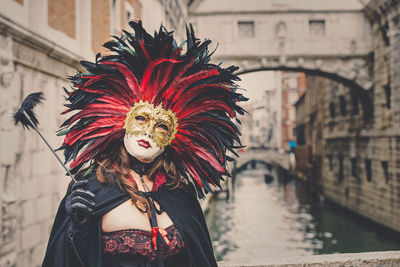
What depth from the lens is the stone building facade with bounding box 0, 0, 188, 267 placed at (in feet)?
15.1

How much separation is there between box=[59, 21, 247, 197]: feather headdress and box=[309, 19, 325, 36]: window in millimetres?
14657

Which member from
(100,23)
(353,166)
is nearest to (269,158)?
(353,166)

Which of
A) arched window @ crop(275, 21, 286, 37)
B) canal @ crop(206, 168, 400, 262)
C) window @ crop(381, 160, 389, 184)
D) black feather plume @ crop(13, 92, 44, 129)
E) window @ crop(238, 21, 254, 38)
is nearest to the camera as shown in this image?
black feather plume @ crop(13, 92, 44, 129)

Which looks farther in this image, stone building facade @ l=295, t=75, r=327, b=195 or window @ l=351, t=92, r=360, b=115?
stone building facade @ l=295, t=75, r=327, b=195

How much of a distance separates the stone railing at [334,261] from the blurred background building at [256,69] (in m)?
1.29

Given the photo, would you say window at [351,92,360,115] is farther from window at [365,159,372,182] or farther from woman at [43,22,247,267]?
woman at [43,22,247,267]

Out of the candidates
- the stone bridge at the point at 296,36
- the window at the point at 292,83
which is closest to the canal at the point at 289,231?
the stone bridge at the point at 296,36

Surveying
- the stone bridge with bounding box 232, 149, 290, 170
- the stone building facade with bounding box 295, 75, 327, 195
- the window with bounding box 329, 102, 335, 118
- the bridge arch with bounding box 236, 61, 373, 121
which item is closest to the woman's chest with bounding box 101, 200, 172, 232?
the bridge arch with bounding box 236, 61, 373, 121

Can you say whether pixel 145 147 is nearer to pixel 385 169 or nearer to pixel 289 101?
pixel 385 169

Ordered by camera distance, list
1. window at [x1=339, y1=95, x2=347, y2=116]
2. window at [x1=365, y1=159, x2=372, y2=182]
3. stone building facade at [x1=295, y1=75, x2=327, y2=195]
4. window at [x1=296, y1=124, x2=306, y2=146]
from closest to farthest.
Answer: window at [x1=365, y1=159, x2=372, y2=182]
window at [x1=339, y1=95, x2=347, y2=116]
stone building facade at [x1=295, y1=75, x2=327, y2=195]
window at [x1=296, y1=124, x2=306, y2=146]

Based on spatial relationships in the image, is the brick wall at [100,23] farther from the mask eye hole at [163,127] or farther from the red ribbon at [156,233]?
the red ribbon at [156,233]

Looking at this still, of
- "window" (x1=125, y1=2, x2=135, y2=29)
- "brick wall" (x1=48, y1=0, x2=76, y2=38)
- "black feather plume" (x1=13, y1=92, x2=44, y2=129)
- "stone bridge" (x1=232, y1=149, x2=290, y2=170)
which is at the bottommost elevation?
"stone bridge" (x1=232, y1=149, x2=290, y2=170)

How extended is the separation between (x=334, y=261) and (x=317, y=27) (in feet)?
46.3

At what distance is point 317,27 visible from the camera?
1588 centimetres
